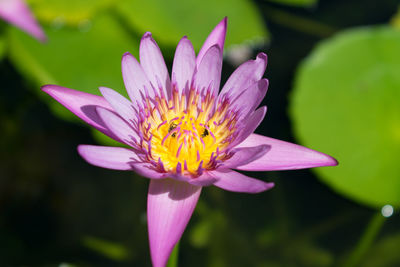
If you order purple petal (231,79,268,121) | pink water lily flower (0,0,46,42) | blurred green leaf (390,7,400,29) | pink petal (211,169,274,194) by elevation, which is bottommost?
pink petal (211,169,274,194)

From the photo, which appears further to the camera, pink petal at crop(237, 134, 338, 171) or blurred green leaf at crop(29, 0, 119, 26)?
blurred green leaf at crop(29, 0, 119, 26)

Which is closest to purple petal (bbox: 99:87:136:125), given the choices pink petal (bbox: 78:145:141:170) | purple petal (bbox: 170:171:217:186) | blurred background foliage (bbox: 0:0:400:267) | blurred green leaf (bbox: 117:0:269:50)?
pink petal (bbox: 78:145:141:170)

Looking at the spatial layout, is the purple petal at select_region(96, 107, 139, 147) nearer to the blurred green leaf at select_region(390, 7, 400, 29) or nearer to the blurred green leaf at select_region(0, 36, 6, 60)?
the blurred green leaf at select_region(0, 36, 6, 60)

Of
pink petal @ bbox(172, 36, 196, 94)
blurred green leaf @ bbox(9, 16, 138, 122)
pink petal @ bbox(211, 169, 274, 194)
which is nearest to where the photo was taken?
pink petal @ bbox(211, 169, 274, 194)

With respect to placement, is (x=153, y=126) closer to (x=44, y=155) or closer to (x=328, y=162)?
(x=328, y=162)

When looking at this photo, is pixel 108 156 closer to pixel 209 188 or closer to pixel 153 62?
pixel 153 62

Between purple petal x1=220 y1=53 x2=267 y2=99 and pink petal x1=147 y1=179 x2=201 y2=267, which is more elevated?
purple petal x1=220 y1=53 x2=267 y2=99

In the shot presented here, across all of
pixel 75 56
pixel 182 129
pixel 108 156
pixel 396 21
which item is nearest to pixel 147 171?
pixel 108 156
